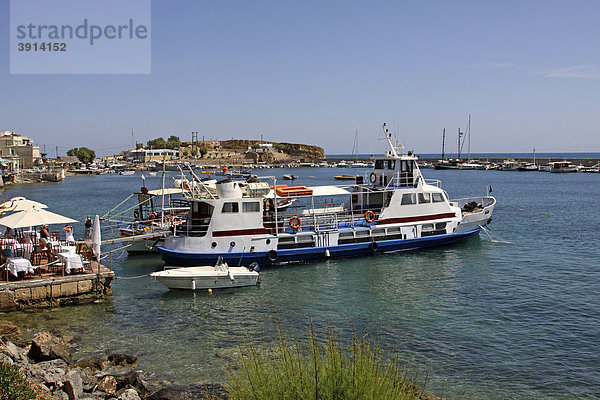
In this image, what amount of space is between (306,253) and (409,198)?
745 cm

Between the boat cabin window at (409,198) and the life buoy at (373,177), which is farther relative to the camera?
the life buoy at (373,177)

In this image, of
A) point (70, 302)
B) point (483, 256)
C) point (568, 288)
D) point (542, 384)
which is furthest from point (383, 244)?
point (70, 302)

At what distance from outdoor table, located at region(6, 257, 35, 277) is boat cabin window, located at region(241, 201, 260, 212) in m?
10.3

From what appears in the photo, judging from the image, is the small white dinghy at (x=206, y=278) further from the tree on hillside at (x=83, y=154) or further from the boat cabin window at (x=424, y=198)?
the tree on hillside at (x=83, y=154)

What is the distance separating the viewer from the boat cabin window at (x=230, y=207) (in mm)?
25000

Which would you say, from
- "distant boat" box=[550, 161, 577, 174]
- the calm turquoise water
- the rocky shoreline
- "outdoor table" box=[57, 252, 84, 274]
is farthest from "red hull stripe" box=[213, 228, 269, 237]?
"distant boat" box=[550, 161, 577, 174]

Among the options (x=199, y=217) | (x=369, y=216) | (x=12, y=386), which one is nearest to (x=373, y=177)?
(x=369, y=216)

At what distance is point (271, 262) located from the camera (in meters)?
25.9

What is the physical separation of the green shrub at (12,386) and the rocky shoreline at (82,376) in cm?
97

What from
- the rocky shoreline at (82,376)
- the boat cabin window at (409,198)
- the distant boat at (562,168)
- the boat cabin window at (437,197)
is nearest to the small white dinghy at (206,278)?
the rocky shoreline at (82,376)

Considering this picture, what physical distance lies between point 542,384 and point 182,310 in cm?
1293

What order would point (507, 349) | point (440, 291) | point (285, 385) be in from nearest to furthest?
point (285, 385) < point (507, 349) < point (440, 291)

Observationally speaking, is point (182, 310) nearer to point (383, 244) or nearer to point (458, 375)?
point (458, 375)

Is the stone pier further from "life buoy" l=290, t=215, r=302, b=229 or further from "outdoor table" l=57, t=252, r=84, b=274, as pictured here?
"life buoy" l=290, t=215, r=302, b=229
